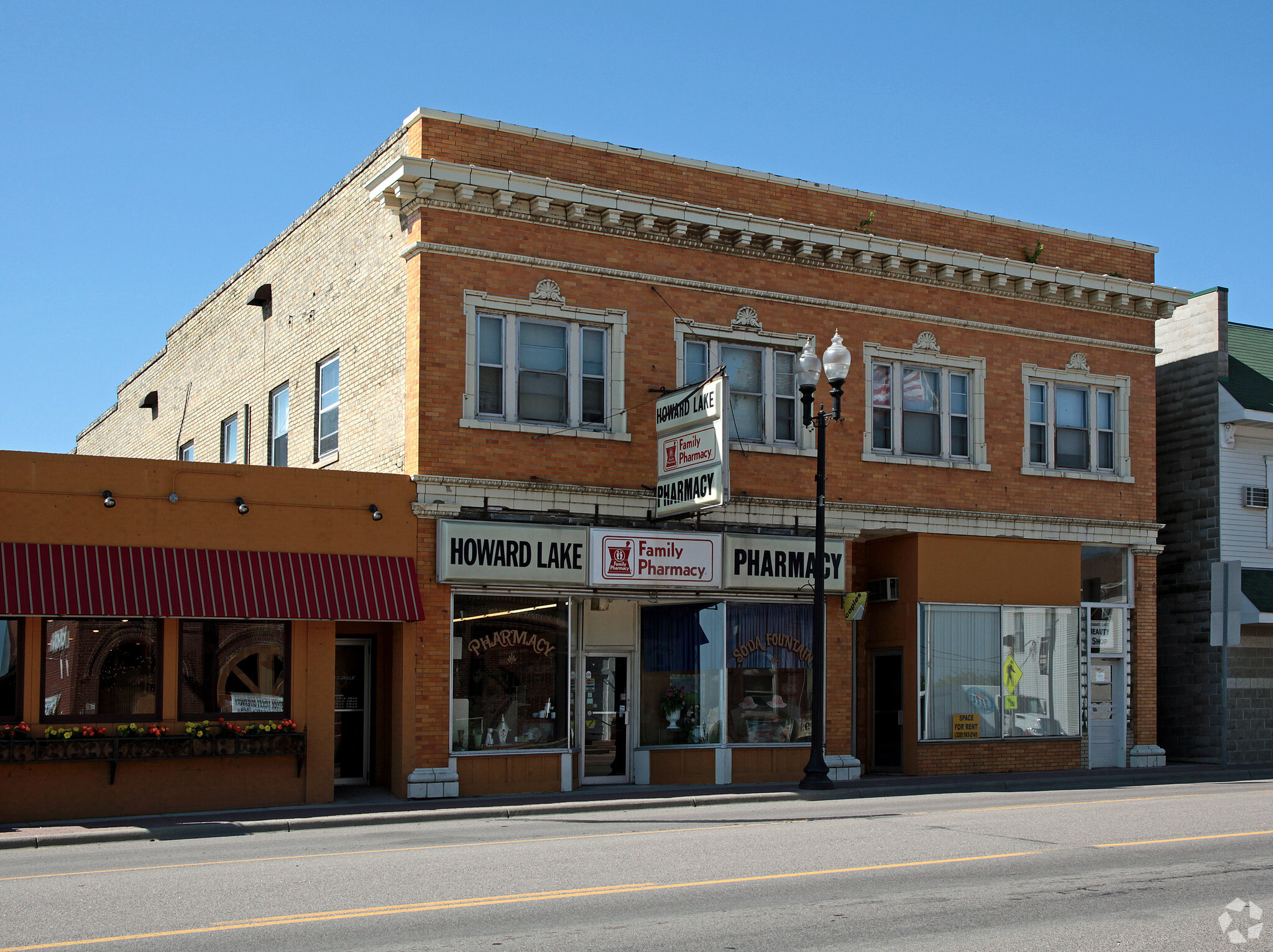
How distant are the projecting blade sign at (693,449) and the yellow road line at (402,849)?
4.82 metres

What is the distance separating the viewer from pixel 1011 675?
22.3 metres

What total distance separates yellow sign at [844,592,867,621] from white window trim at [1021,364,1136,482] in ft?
14.4

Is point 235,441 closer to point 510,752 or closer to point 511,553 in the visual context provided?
point 511,553

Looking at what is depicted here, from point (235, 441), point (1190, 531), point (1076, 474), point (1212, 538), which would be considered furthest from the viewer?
point (235, 441)

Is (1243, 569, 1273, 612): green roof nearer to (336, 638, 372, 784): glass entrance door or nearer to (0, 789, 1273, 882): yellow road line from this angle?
(0, 789, 1273, 882): yellow road line

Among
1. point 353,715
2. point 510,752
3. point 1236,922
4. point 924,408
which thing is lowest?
point 510,752

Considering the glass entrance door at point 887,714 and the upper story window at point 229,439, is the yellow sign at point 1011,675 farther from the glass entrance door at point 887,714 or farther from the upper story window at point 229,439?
the upper story window at point 229,439

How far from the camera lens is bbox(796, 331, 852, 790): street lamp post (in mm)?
18562

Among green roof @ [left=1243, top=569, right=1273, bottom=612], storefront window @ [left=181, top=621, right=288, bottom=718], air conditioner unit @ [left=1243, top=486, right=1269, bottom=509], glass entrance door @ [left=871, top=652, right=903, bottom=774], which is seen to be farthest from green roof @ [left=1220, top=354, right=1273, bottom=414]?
storefront window @ [left=181, top=621, right=288, bottom=718]

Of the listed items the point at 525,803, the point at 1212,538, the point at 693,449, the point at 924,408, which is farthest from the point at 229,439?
the point at 1212,538

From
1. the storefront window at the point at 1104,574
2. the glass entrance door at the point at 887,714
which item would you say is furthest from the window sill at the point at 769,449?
the storefront window at the point at 1104,574

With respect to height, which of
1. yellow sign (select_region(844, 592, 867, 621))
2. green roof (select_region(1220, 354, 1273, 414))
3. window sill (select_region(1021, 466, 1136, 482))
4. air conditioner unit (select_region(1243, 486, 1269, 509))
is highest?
green roof (select_region(1220, 354, 1273, 414))

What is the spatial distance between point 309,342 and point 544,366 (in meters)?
5.36

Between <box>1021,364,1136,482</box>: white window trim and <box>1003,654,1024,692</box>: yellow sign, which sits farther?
<box>1021,364,1136,482</box>: white window trim
